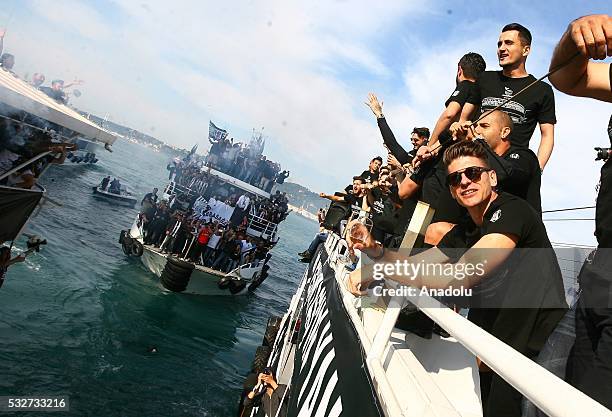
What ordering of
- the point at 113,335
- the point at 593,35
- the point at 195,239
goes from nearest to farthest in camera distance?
the point at 593,35, the point at 113,335, the point at 195,239

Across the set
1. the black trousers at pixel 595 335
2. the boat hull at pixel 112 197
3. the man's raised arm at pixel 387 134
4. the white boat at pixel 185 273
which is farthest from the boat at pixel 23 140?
the boat hull at pixel 112 197

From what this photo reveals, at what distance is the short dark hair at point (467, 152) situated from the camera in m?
2.33

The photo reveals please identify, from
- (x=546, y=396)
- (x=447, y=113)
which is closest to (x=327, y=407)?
(x=546, y=396)

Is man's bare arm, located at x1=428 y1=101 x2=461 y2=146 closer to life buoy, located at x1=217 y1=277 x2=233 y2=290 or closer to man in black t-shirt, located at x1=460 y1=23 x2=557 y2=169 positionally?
man in black t-shirt, located at x1=460 y1=23 x2=557 y2=169

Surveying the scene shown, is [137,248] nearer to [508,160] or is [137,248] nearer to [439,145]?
[439,145]

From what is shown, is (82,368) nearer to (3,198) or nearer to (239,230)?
(3,198)

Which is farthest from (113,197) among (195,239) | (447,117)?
(447,117)

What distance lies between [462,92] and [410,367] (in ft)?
9.14

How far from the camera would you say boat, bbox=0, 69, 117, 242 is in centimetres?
770

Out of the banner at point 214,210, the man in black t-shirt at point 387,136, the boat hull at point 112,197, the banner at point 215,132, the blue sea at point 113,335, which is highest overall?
the banner at point 215,132

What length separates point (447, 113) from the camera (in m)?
4.08

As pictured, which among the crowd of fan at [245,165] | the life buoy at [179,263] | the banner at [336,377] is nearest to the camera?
the banner at [336,377]

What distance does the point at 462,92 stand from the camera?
13.2 feet

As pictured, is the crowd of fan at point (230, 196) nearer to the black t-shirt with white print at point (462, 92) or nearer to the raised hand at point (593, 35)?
the black t-shirt with white print at point (462, 92)
